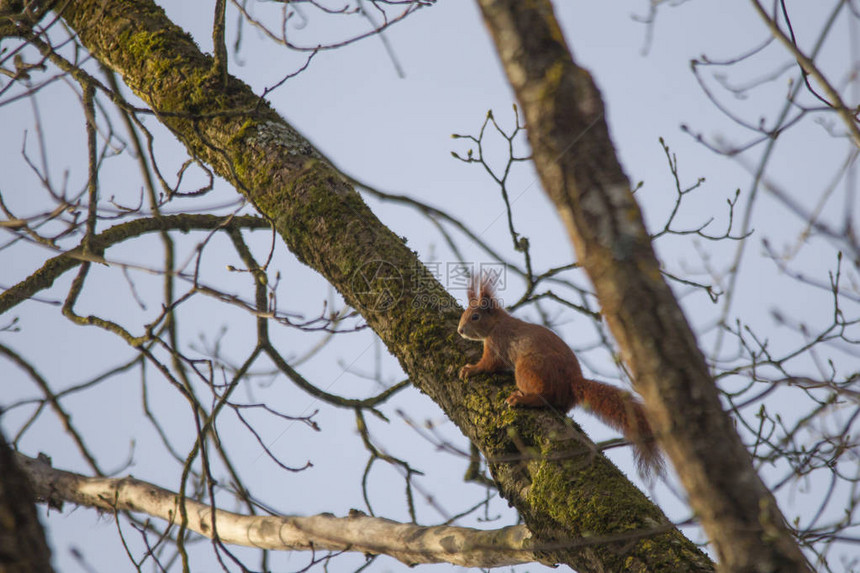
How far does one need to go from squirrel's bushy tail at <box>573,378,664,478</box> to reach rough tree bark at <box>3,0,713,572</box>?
1.25ft

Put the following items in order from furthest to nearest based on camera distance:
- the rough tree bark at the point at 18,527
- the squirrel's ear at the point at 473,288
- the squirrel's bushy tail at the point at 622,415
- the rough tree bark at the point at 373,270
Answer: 1. the squirrel's ear at the point at 473,288
2. the squirrel's bushy tail at the point at 622,415
3. the rough tree bark at the point at 373,270
4. the rough tree bark at the point at 18,527

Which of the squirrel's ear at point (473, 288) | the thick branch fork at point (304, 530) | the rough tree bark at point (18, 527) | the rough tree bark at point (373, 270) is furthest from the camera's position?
the squirrel's ear at point (473, 288)

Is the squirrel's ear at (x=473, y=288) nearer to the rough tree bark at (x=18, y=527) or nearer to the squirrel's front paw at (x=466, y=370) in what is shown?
the squirrel's front paw at (x=466, y=370)

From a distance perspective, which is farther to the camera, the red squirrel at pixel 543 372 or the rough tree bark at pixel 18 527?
the red squirrel at pixel 543 372

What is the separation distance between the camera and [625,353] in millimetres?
1222

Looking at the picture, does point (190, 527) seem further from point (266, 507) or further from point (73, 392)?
point (73, 392)

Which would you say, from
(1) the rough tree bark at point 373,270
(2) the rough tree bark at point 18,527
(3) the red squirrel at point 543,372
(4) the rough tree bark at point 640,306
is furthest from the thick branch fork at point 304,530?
(2) the rough tree bark at point 18,527

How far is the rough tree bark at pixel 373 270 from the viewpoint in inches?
81.7

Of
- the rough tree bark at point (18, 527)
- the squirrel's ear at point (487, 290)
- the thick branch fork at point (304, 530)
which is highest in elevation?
the squirrel's ear at point (487, 290)

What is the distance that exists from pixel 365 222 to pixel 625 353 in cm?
181

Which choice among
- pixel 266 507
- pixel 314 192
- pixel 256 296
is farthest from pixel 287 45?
pixel 266 507

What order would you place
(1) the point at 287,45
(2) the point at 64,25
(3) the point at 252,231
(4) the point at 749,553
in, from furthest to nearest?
(3) the point at 252,231
(2) the point at 64,25
(1) the point at 287,45
(4) the point at 749,553

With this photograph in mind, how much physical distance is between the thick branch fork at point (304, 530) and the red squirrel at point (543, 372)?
0.54m

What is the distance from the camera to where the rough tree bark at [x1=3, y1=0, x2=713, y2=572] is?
2074 millimetres
